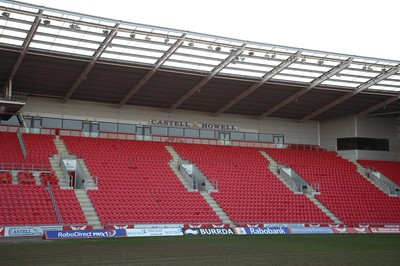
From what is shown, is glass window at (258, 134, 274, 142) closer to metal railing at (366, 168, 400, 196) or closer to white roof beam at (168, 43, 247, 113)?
metal railing at (366, 168, 400, 196)

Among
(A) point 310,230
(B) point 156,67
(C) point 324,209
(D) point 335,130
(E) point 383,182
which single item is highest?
(B) point 156,67

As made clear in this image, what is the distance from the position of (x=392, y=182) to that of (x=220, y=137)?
48.4 ft

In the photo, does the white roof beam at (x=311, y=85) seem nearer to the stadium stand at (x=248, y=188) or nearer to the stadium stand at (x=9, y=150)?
the stadium stand at (x=248, y=188)

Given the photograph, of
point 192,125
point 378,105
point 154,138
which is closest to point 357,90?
point 378,105

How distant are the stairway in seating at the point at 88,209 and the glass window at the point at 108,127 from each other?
1002 cm

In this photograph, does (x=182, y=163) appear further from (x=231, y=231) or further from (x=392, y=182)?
(x=392, y=182)

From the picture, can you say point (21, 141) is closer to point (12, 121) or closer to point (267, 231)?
point (12, 121)

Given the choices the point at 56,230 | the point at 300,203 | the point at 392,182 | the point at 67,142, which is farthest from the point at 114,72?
the point at 392,182

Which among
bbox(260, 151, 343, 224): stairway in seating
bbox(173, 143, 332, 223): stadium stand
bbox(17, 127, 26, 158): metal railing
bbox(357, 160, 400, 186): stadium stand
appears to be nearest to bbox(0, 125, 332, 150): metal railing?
bbox(17, 127, 26, 158): metal railing

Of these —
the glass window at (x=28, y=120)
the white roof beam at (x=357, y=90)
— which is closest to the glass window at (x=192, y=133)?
the white roof beam at (x=357, y=90)

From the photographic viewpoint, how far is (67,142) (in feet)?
108

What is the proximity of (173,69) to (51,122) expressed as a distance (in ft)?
35.7

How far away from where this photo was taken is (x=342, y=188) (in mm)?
34969

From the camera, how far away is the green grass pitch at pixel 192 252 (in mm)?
13773
